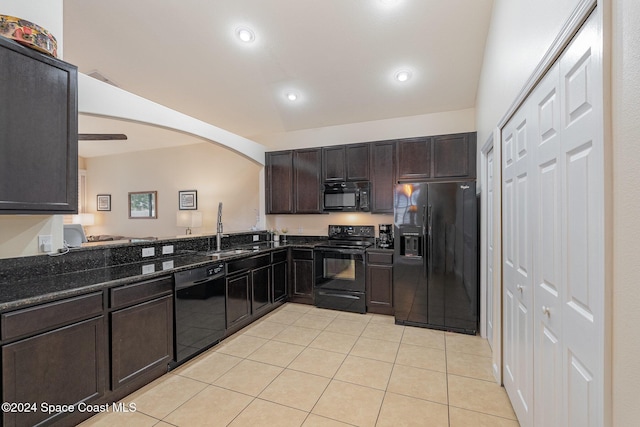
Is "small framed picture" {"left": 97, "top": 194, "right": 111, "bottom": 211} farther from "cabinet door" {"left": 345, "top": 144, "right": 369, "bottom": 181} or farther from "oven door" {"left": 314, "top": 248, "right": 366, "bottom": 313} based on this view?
"cabinet door" {"left": 345, "top": 144, "right": 369, "bottom": 181}

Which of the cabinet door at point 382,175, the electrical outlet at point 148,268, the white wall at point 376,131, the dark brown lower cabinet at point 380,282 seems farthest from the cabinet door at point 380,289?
the electrical outlet at point 148,268

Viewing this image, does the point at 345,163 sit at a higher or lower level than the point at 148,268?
higher

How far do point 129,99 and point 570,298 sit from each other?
3.47 meters

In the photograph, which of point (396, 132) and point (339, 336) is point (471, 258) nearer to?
point (339, 336)

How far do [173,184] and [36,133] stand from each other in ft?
15.4

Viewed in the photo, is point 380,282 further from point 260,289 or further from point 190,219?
point 190,219

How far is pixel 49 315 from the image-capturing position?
1.68 meters

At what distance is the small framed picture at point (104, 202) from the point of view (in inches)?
276

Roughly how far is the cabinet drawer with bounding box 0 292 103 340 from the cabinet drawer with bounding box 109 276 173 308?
0.32 feet

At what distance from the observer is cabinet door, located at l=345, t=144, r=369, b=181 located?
425 centimetres

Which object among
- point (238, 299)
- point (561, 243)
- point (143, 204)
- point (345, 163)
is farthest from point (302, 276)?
point (143, 204)

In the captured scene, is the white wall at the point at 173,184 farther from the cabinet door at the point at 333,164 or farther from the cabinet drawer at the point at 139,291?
the cabinet drawer at the point at 139,291

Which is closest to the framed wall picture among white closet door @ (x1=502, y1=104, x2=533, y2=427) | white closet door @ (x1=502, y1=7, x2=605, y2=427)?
white closet door @ (x1=502, y1=104, x2=533, y2=427)

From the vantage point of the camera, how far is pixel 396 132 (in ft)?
14.7
